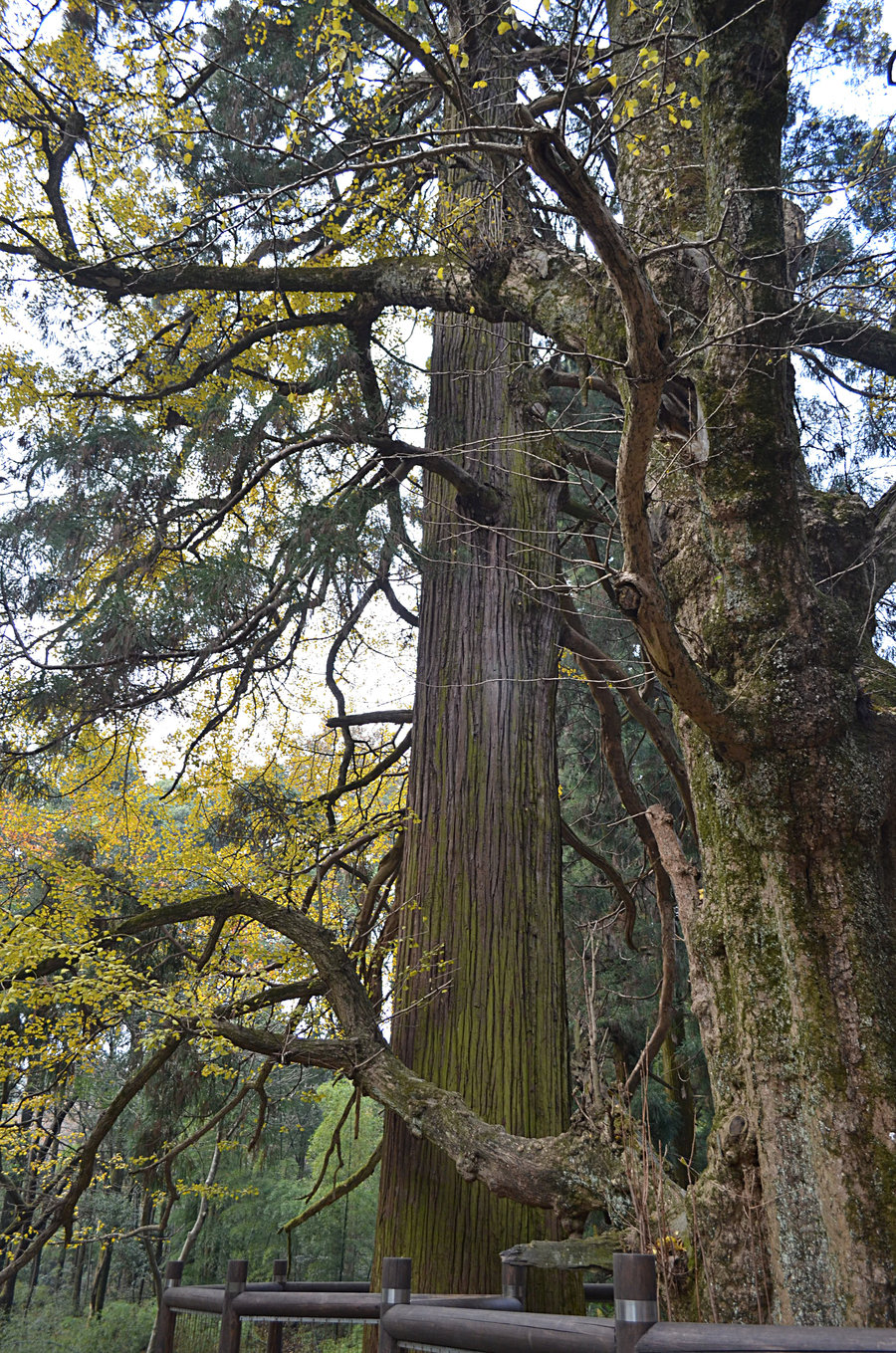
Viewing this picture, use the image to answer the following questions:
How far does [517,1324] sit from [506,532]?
152 inches

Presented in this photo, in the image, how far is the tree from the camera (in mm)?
2510

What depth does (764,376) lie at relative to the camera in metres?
2.95

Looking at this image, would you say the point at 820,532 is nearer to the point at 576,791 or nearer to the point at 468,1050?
the point at 468,1050

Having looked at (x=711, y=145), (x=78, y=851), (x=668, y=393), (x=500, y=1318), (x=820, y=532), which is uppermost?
(x=711, y=145)

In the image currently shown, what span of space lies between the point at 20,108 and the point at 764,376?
4.28 metres

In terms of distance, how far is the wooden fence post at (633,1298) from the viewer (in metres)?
1.54

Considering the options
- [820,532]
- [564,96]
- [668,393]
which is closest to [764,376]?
[668,393]

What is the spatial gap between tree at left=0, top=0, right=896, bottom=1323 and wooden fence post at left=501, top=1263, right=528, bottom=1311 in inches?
8.3

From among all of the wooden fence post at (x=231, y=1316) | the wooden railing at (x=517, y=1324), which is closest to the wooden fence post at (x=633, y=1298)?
the wooden railing at (x=517, y=1324)

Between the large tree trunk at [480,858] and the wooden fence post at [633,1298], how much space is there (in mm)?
2352

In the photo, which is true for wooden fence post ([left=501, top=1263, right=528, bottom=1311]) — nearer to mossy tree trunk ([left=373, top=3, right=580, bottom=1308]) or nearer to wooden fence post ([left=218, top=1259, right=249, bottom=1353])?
mossy tree trunk ([left=373, top=3, right=580, bottom=1308])

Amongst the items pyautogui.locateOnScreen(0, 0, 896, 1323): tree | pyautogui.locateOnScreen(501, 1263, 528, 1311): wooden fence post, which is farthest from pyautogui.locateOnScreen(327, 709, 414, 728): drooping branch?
pyautogui.locateOnScreen(501, 1263, 528, 1311): wooden fence post

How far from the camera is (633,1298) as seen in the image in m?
1.56

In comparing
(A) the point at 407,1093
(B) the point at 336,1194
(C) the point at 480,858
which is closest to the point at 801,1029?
(A) the point at 407,1093
